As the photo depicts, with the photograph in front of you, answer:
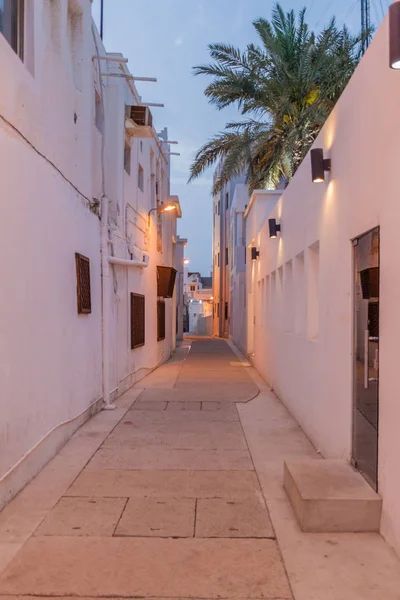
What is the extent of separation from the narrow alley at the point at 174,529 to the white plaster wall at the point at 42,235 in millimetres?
553

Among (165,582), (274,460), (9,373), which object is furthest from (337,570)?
(9,373)

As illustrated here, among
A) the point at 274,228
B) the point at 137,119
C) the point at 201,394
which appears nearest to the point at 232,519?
the point at 201,394

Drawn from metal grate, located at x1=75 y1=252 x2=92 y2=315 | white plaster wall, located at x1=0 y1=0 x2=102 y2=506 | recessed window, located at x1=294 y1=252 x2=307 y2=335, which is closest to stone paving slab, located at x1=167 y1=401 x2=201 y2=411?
white plaster wall, located at x1=0 y1=0 x2=102 y2=506

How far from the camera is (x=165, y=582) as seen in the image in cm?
316

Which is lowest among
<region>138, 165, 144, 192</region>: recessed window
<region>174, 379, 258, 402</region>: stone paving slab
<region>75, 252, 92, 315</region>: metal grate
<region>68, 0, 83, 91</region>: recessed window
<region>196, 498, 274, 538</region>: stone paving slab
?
<region>196, 498, 274, 538</region>: stone paving slab

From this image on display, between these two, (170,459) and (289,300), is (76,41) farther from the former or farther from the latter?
(170,459)

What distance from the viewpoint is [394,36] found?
3.08 meters

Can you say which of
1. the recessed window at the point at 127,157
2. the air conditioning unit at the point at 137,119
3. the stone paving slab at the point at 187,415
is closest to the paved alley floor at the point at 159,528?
the stone paving slab at the point at 187,415

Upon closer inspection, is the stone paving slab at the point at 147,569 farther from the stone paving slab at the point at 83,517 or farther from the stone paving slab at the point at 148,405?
the stone paving slab at the point at 148,405

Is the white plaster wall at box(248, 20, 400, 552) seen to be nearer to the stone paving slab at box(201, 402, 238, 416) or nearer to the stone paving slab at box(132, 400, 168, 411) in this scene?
the stone paving slab at box(201, 402, 238, 416)

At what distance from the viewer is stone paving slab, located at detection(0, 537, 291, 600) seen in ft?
10.1

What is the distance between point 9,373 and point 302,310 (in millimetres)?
4290

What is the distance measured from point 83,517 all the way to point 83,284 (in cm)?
347

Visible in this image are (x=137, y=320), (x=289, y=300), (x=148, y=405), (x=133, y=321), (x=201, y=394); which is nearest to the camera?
(x=289, y=300)
